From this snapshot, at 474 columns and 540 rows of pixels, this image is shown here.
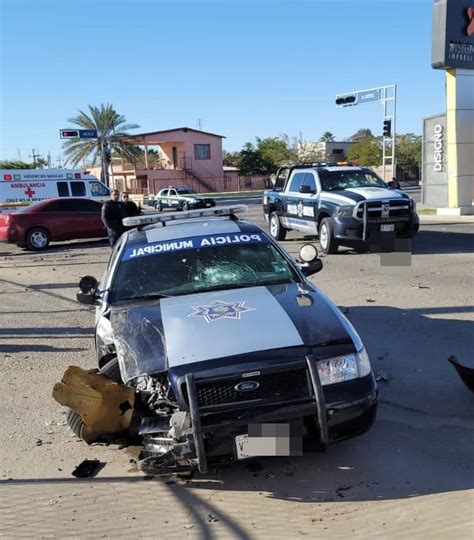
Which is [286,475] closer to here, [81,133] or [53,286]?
[53,286]

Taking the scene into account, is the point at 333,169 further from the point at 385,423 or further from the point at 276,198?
the point at 385,423

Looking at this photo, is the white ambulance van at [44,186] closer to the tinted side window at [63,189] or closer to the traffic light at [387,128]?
the tinted side window at [63,189]

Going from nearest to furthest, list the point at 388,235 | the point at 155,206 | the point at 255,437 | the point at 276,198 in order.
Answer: the point at 255,437 → the point at 388,235 → the point at 276,198 → the point at 155,206

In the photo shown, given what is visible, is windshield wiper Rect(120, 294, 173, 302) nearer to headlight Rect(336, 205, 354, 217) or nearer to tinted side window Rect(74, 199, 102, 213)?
headlight Rect(336, 205, 354, 217)

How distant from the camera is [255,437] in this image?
3.39 m

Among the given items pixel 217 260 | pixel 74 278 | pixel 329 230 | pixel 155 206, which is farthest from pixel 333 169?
pixel 155 206

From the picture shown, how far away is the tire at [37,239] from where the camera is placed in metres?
17.2

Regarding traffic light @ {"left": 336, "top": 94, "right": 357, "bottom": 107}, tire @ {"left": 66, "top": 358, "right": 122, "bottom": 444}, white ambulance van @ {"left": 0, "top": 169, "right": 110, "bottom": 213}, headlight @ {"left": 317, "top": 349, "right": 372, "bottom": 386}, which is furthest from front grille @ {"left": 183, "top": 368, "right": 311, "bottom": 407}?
traffic light @ {"left": 336, "top": 94, "right": 357, "bottom": 107}

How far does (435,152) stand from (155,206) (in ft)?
75.3

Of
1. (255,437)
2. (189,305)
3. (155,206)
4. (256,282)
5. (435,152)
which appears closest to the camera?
(255,437)

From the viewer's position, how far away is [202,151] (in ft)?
218

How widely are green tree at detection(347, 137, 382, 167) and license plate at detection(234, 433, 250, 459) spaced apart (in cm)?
6621

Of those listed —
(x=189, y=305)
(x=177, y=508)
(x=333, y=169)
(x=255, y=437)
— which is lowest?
(x=177, y=508)

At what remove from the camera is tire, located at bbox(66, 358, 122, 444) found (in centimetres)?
416
